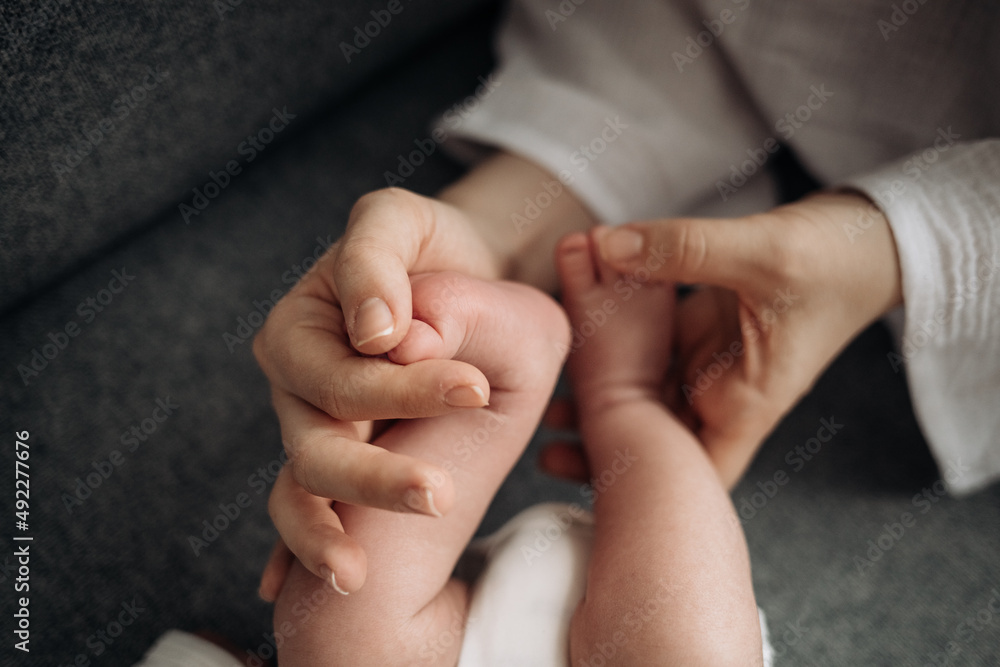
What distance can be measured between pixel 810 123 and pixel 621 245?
328 mm

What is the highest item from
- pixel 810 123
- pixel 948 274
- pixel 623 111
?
pixel 623 111

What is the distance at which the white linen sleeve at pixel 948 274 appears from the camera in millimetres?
618

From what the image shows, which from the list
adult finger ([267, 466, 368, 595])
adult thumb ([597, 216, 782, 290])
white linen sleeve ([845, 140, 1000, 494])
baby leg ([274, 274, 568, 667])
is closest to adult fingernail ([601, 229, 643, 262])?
adult thumb ([597, 216, 782, 290])

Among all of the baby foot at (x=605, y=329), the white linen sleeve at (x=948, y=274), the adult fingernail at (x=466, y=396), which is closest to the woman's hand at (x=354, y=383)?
the adult fingernail at (x=466, y=396)

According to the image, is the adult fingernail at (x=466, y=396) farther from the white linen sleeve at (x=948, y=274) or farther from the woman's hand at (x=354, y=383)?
the white linen sleeve at (x=948, y=274)

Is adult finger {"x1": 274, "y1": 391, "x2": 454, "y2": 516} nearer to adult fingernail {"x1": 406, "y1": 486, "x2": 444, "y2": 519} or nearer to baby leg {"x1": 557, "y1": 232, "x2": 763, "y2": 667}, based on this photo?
adult fingernail {"x1": 406, "y1": 486, "x2": 444, "y2": 519}

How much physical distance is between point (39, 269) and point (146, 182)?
143 mm

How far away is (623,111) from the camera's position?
0.81 m

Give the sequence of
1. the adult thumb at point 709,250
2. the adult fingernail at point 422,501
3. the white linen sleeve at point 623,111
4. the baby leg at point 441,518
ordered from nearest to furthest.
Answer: the adult fingernail at point 422,501, the baby leg at point 441,518, the adult thumb at point 709,250, the white linen sleeve at point 623,111

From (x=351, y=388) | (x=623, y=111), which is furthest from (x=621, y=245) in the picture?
(x=351, y=388)

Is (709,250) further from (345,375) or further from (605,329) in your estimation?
(345,375)

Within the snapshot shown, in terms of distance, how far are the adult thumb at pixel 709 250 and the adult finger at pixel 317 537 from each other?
38 cm

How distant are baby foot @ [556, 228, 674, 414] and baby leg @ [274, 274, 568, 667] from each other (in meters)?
0.12

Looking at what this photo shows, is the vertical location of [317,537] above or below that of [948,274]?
above
